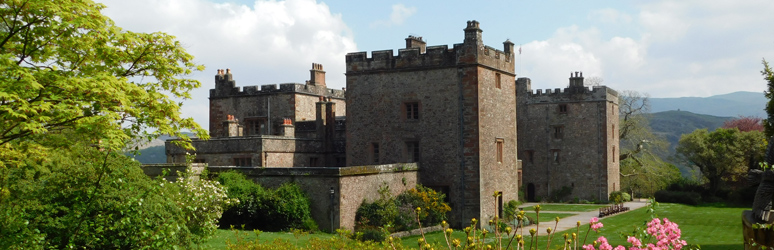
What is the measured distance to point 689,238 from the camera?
2738 centimetres

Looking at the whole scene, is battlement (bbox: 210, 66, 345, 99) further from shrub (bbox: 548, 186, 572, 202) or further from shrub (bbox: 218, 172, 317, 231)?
shrub (bbox: 548, 186, 572, 202)

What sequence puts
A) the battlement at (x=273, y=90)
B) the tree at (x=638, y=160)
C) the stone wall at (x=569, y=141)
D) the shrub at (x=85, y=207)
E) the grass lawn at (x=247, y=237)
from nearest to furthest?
the shrub at (x=85, y=207) → the grass lawn at (x=247, y=237) → the battlement at (x=273, y=90) → the stone wall at (x=569, y=141) → the tree at (x=638, y=160)

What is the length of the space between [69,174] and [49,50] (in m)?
2.69

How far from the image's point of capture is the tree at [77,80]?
12.9 m

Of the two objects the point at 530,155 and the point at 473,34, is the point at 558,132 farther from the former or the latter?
the point at 473,34

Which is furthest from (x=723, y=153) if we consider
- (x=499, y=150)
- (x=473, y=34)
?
(x=473, y=34)

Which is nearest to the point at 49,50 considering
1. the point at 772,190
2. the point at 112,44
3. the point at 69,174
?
the point at 112,44

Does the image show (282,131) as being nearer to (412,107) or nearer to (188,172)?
(412,107)

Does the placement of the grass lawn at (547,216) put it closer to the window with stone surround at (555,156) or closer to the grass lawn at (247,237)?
the window with stone surround at (555,156)

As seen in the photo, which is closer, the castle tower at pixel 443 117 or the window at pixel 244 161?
the castle tower at pixel 443 117

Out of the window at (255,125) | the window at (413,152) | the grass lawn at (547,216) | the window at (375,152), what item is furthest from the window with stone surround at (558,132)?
the window at (255,125)

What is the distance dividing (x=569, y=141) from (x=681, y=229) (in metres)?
16.3

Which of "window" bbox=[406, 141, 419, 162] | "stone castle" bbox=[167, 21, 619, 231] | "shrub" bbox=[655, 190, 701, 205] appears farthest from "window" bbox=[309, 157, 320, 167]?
"shrub" bbox=[655, 190, 701, 205]

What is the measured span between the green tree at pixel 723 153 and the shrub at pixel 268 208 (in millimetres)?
33399
